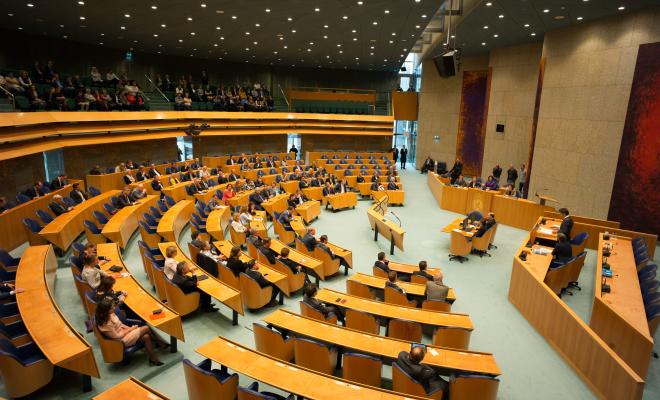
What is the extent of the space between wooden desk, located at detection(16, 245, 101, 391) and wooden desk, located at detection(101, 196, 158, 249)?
6.79 feet

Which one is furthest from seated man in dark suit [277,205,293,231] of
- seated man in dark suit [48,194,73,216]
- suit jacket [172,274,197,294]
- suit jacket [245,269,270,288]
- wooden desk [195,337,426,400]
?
wooden desk [195,337,426,400]

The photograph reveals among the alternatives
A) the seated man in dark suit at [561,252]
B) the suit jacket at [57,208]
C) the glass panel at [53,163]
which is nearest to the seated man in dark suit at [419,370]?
the seated man in dark suit at [561,252]

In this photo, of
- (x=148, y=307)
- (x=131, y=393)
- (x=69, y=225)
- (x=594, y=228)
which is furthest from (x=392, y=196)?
(x=131, y=393)

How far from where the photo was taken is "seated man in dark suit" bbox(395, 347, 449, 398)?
172 inches

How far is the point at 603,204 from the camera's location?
12961 mm

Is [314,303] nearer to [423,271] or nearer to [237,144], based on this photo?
[423,271]

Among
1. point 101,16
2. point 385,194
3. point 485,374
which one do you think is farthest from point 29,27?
point 485,374

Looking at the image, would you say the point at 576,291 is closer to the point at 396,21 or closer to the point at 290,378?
the point at 290,378

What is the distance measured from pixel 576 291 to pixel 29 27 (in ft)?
67.5

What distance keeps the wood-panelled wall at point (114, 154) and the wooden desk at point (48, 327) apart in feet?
30.6

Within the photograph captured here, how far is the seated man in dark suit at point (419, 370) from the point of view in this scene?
4.37 m

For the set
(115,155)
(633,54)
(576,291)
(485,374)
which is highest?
(633,54)

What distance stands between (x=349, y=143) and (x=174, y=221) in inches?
741

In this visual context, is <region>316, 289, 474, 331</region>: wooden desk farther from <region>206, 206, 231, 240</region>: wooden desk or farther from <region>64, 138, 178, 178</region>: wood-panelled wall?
<region>64, 138, 178, 178</region>: wood-panelled wall
